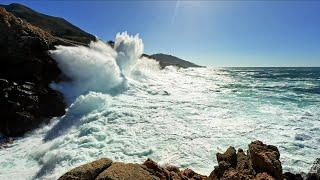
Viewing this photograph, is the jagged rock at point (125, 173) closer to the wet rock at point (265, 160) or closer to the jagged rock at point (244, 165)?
the jagged rock at point (244, 165)

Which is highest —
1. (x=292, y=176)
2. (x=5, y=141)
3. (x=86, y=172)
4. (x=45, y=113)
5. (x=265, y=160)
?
(x=86, y=172)

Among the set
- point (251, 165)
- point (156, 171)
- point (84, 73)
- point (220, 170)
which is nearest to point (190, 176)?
point (220, 170)

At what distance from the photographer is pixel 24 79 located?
19188mm

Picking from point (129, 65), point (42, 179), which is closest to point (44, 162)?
point (42, 179)

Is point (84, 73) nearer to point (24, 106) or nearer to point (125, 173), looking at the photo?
point (24, 106)

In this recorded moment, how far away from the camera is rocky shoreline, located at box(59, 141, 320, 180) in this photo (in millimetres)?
6844

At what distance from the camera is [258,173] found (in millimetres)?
7637

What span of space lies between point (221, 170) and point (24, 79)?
15.0 m

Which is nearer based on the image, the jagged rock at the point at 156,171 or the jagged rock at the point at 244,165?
the jagged rock at the point at 156,171

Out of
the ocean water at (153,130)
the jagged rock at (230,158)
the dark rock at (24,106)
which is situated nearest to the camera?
the jagged rock at (230,158)

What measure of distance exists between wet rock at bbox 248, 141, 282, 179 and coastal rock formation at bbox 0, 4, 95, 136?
11.6 m

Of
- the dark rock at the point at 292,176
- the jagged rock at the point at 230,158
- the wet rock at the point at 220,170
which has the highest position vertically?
the jagged rock at the point at 230,158

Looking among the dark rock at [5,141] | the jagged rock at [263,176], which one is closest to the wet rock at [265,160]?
the jagged rock at [263,176]

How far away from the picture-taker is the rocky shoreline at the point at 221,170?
22.5ft
